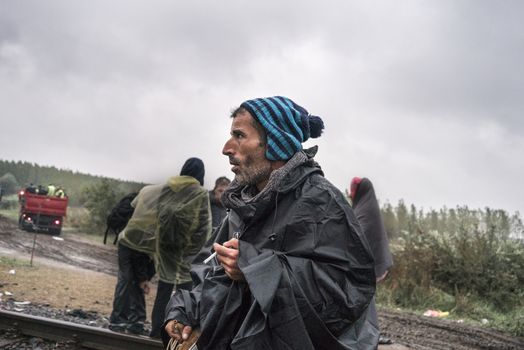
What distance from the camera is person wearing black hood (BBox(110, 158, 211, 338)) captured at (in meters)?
5.86

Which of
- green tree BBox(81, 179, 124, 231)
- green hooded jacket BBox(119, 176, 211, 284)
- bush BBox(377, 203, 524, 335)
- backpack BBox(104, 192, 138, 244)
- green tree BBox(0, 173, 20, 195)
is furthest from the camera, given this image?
green tree BBox(81, 179, 124, 231)

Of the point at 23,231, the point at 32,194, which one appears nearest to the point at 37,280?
the point at 23,231

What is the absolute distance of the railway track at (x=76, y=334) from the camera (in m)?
5.02

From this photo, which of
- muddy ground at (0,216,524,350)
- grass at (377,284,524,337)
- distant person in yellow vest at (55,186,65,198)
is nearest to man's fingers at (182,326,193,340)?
muddy ground at (0,216,524,350)

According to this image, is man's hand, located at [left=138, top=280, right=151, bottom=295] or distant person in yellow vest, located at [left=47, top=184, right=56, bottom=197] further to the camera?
distant person in yellow vest, located at [left=47, top=184, right=56, bottom=197]

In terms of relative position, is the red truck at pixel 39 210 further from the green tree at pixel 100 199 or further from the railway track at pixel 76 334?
the railway track at pixel 76 334

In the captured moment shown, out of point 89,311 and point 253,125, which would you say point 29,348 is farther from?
point 253,125

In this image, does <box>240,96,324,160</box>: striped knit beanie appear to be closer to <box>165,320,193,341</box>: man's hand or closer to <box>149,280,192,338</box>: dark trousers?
<box>165,320,193,341</box>: man's hand

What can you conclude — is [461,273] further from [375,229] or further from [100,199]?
[100,199]

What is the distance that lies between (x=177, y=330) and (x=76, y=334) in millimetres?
3513

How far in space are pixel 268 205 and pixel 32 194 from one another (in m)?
11.4

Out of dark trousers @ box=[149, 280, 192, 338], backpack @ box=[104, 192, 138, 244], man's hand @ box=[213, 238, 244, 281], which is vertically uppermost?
man's hand @ box=[213, 238, 244, 281]

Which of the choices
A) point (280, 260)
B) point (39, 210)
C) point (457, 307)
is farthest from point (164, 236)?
point (457, 307)

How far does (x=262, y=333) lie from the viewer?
1.91 metres
